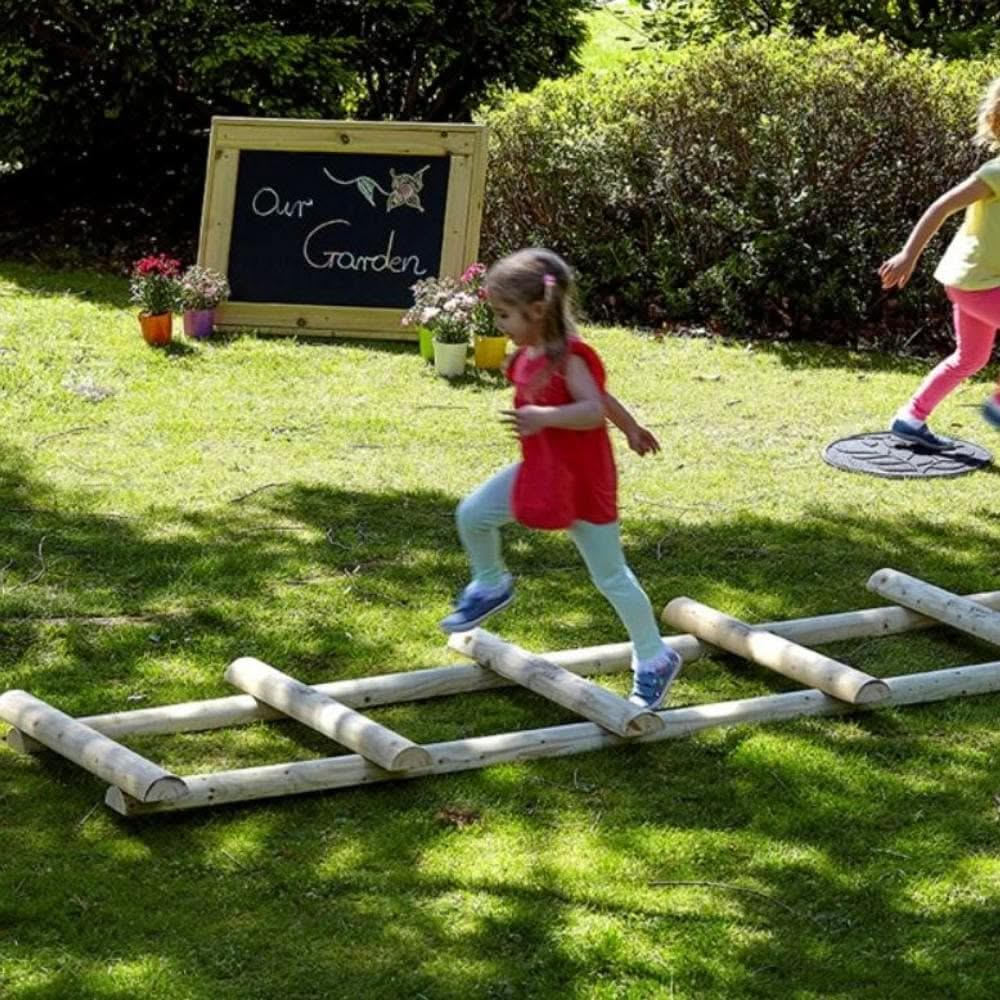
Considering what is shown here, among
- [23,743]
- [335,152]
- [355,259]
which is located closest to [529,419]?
[23,743]

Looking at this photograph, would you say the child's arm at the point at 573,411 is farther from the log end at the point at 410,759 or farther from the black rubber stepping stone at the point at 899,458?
the black rubber stepping stone at the point at 899,458

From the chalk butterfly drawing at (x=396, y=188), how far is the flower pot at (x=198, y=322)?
1133 millimetres

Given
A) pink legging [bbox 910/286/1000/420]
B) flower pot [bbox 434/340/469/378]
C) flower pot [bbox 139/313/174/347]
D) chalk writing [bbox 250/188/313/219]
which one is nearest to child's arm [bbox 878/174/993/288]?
pink legging [bbox 910/286/1000/420]

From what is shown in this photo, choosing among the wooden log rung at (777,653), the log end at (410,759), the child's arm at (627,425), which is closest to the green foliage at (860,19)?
the wooden log rung at (777,653)

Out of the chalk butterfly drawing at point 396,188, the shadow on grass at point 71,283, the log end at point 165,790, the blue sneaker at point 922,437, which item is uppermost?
the chalk butterfly drawing at point 396,188

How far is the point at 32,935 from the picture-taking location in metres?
4.94

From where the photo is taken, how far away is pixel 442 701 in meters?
6.55

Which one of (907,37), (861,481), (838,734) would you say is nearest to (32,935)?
(838,734)

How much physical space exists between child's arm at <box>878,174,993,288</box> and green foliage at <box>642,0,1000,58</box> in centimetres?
566

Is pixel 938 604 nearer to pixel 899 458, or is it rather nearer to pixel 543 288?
pixel 543 288

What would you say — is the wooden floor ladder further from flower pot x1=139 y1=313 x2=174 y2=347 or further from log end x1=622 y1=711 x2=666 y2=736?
flower pot x1=139 y1=313 x2=174 y2=347

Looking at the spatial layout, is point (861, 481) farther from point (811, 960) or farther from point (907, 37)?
point (907, 37)

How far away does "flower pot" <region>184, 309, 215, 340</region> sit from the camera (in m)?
11.5

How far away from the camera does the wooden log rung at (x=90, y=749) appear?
5.39 m
